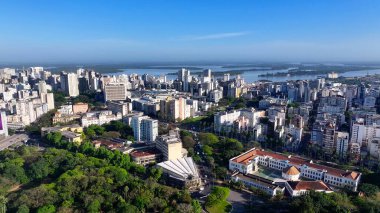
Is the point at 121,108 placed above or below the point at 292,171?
above

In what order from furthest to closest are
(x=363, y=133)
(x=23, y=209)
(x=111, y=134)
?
(x=111, y=134) → (x=363, y=133) → (x=23, y=209)

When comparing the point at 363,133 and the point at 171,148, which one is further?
the point at 363,133

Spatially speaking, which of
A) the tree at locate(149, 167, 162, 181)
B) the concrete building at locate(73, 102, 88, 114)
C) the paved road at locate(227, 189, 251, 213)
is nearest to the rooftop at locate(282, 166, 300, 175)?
the paved road at locate(227, 189, 251, 213)

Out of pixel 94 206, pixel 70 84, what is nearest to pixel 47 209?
pixel 94 206

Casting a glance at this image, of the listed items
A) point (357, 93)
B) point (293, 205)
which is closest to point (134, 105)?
point (293, 205)

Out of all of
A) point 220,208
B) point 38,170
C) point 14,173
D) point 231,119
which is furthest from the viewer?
point 231,119

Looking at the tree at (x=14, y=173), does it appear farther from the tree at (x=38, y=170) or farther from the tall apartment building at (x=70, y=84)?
the tall apartment building at (x=70, y=84)

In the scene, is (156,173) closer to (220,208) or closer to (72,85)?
(220,208)
